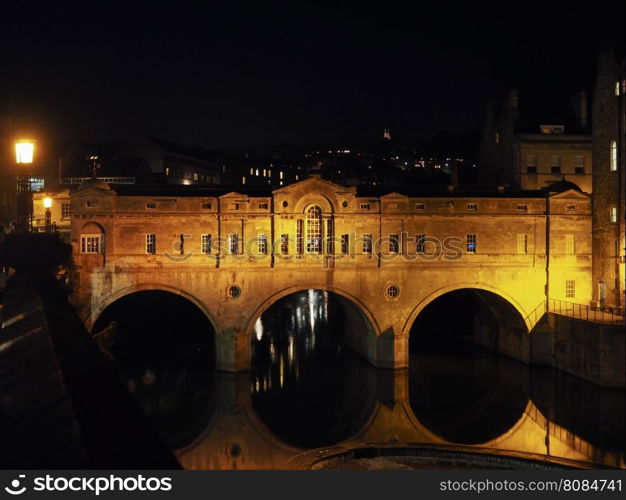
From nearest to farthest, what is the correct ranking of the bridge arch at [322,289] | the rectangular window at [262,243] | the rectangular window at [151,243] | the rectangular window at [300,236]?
the rectangular window at [151,243], the bridge arch at [322,289], the rectangular window at [262,243], the rectangular window at [300,236]

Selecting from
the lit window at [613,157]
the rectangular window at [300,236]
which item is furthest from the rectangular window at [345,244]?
the lit window at [613,157]

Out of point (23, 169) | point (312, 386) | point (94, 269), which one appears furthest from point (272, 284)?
point (23, 169)

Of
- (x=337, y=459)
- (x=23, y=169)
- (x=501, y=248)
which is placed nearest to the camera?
(x=23, y=169)

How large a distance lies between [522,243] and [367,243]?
8.71 m

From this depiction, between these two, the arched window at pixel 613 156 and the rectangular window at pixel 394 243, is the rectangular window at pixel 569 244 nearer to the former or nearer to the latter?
the arched window at pixel 613 156

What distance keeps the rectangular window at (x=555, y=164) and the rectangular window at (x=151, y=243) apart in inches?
1104

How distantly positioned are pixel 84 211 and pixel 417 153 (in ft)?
288

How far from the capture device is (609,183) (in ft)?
141

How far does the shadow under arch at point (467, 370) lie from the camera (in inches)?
1347

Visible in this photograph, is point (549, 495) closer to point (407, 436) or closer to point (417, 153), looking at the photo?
point (407, 436)

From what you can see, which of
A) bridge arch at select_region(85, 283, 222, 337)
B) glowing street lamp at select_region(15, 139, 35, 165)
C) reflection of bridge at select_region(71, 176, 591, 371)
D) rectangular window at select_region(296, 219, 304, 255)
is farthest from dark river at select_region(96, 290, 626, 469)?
glowing street lamp at select_region(15, 139, 35, 165)

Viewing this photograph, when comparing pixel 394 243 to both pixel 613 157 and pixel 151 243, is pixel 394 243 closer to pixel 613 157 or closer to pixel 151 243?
pixel 613 157

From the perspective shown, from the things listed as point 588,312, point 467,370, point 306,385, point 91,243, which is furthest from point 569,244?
point 91,243

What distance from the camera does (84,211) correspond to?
132 feet
